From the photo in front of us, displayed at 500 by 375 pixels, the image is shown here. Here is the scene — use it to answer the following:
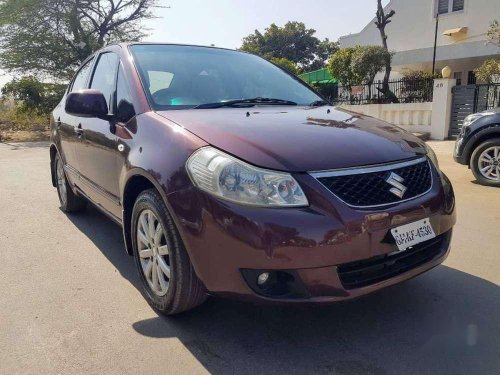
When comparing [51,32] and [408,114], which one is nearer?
[408,114]

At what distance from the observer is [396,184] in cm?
233

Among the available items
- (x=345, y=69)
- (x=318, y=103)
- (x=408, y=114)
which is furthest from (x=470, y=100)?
(x=318, y=103)

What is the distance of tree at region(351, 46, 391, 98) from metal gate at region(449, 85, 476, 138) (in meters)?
3.86

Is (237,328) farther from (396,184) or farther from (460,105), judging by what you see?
(460,105)

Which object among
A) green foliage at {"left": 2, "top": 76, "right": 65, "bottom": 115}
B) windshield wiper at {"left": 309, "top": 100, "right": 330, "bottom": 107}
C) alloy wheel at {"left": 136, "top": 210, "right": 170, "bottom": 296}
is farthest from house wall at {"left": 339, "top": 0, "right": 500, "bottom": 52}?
alloy wheel at {"left": 136, "top": 210, "right": 170, "bottom": 296}

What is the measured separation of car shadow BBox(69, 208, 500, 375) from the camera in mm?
2203

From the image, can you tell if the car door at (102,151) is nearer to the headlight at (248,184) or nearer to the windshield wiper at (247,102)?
the windshield wiper at (247,102)

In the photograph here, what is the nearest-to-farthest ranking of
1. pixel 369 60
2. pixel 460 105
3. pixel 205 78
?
pixel 205 78
pixel 460 105
pixel 369 60

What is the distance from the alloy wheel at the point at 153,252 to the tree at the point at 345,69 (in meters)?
15.1

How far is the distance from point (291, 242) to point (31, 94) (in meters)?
Answer: 21.0

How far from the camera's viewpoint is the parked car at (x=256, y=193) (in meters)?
2.10

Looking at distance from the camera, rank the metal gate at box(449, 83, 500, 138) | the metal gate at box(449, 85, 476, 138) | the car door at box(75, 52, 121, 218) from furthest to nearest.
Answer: the metal gate at box(449, 85, 476, 138) < the metal gate at box(449, 83, 500, 138) < the car door at box(75, 52, 121, 218)

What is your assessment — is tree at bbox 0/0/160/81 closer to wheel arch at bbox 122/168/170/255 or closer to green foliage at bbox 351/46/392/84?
green foliage at bbox 351/46/392/84

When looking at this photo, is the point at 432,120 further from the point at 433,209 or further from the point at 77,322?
the point at 77,322
